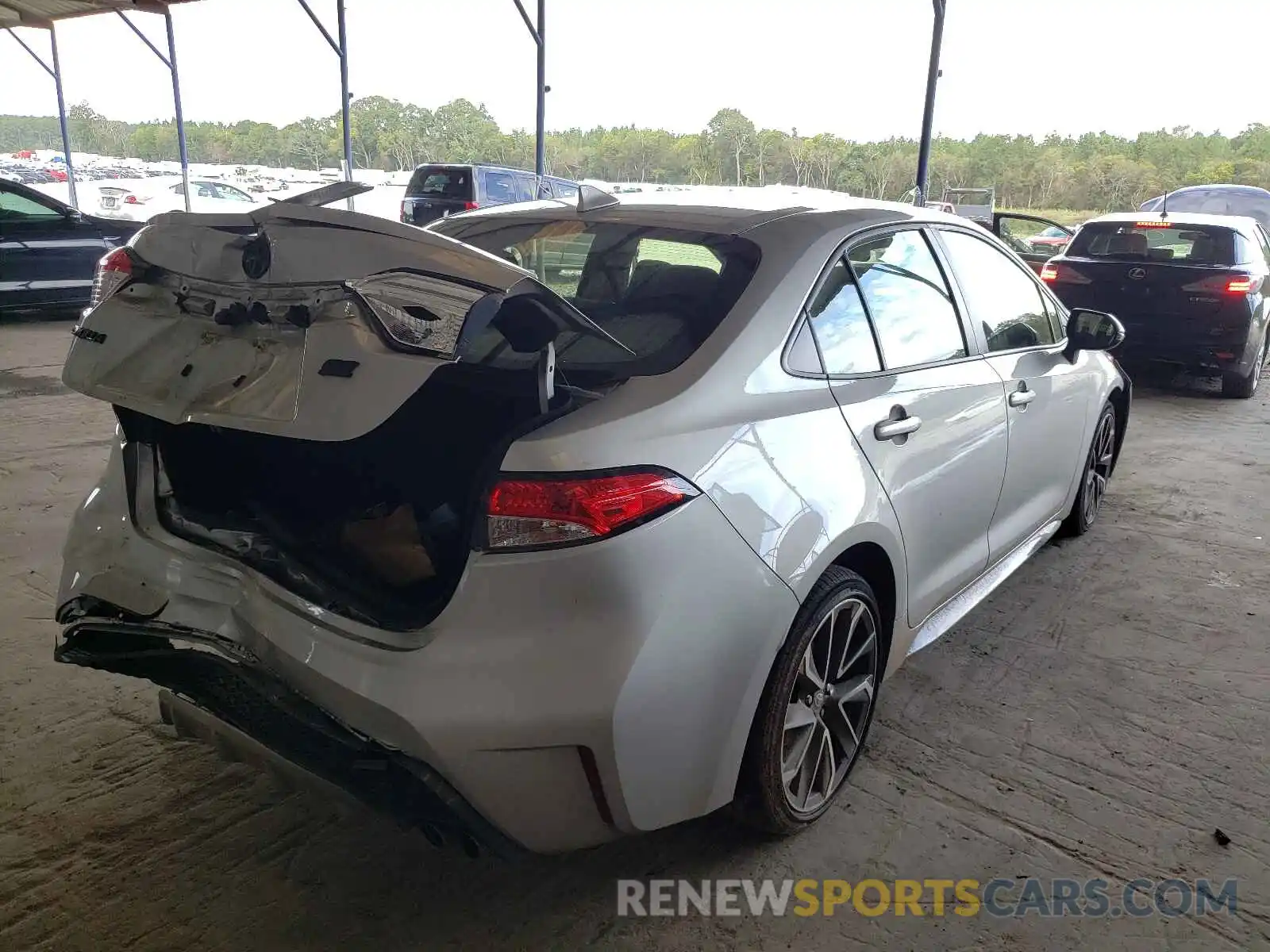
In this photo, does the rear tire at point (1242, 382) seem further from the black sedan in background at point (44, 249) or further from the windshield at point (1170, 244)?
the black sedan in background at point (44, 249)

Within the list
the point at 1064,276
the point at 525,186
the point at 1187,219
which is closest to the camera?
the point at 1187,219

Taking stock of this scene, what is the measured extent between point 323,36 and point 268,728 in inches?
683

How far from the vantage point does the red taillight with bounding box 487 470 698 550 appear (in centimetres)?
164

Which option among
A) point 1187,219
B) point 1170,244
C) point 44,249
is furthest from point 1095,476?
point 44,249

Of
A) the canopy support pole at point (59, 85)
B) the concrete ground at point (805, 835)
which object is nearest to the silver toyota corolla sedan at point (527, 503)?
the concrete ground at point (805, 835)

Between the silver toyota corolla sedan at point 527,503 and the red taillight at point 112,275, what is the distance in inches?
0.7

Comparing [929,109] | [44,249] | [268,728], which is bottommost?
[268,728]

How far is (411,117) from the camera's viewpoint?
27.2 metres

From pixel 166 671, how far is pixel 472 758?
2.50ft

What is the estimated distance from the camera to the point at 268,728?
185 cm

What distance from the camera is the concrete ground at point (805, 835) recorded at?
198 centimetres

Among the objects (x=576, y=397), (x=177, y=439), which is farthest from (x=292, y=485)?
(x=576, y=397)

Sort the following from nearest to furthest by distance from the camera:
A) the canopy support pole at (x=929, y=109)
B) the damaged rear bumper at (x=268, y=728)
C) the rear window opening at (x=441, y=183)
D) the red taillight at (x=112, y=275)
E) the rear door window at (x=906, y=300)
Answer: the damaged rear bumper at (x=268, y=728), the red taillight at (x=112, y=275), the rear door window at (x=906, y=300), the canopy support pole at (x=929, y=109), the rear window opening at (x=441, y=183)

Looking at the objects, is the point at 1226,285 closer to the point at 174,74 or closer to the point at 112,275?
the point at 112,275
